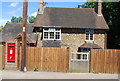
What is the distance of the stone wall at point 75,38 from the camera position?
23875 mm

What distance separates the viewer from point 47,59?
1343cm

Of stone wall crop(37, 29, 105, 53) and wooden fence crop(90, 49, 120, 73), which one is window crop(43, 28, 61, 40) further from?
wooden fence crop(90, 49, 120, 73)

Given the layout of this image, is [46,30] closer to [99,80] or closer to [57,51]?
[57,51]

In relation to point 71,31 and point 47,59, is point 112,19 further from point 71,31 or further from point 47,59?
point 47,59

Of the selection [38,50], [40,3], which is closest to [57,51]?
[38,50]

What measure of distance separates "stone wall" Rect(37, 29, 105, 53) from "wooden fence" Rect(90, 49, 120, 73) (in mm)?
10455

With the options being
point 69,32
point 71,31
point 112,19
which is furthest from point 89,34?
point 112,19

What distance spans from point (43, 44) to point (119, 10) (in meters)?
16.3

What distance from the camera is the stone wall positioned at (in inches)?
940

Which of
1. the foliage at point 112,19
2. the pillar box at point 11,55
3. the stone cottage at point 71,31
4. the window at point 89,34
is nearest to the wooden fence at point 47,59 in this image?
the pillar box at point 11,55

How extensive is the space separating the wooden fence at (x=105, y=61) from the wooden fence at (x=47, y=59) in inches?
82.3

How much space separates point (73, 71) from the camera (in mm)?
13414

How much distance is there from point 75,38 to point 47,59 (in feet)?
36.7

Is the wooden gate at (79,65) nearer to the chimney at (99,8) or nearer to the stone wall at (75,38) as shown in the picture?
the stone wall at (75,38)
